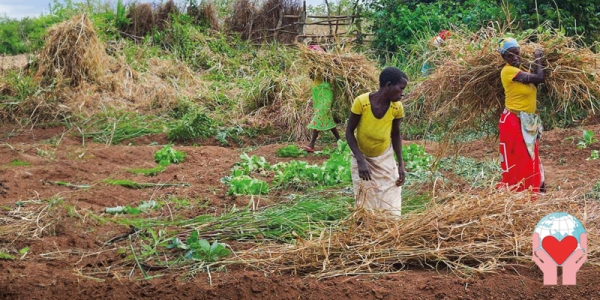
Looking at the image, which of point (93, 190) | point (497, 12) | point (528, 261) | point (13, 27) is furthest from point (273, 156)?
point (13, 27)

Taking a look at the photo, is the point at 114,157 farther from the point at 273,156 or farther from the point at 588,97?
the point at 588,97

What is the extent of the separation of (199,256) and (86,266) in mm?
667

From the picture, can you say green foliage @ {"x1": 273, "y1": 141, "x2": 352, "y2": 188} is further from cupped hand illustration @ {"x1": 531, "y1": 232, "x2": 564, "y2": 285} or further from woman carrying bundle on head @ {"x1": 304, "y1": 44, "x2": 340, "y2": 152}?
cupped hand illustration @ {"x1": 531, "y1": 232, "x2": 564, "y2": 285}

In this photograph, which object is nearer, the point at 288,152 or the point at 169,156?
the point at 169,156

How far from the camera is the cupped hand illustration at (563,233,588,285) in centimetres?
364

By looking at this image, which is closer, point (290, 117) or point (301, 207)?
point (301, 207)

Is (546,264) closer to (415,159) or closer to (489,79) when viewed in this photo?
(489,79)

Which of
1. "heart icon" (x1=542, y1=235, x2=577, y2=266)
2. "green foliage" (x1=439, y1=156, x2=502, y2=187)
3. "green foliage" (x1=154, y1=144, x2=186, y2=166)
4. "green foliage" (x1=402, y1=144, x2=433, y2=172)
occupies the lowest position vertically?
"green foliage" (x1=154, y1=144, x2=186, y2=166)

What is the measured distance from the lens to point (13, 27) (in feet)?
53.2

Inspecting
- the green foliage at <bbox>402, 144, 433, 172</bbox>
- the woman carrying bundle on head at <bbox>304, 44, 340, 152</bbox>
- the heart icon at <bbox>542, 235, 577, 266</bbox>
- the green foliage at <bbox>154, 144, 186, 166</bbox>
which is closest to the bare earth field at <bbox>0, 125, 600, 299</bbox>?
the heart icon at <bbox>542, 235, 577, 266</bbox>

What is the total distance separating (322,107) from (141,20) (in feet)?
29.7

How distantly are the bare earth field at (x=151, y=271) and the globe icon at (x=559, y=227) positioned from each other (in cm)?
23

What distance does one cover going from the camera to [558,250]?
3631 mm

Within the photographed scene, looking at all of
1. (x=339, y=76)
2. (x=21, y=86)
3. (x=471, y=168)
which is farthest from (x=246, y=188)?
(x=21, y=86)
